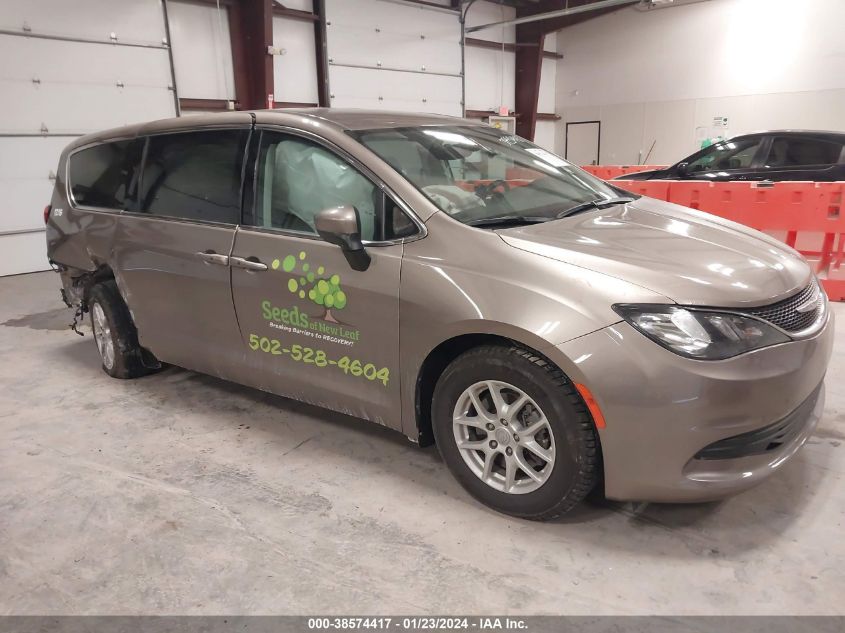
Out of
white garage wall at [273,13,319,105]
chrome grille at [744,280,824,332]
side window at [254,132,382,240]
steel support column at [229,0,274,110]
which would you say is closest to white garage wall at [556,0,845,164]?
white garage wall at [273,13,319,105]

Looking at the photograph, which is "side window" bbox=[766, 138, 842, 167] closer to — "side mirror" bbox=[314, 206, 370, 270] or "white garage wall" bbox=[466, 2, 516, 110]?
"side mirror" bbox=[314, 206, 370, 270]

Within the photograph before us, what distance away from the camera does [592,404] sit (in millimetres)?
2008

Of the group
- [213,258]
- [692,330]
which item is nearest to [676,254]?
[692,330]

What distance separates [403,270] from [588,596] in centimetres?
132

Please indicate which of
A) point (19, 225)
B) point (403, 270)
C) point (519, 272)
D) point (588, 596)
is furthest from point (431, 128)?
point (19, 225)

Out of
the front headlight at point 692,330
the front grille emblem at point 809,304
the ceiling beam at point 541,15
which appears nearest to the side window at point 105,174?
the front headlight at point 692,330

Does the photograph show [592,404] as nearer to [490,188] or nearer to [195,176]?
[490,188]

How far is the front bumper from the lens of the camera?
1.91 meters

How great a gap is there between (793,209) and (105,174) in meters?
5.77

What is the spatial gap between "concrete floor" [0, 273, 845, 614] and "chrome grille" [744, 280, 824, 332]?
766mm

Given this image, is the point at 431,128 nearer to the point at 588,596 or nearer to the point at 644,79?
the point at 588,596

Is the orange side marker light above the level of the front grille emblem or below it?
below

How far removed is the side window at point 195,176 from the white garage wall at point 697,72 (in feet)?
44.8

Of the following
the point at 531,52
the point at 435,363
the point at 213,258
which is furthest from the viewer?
the point at 531,52
